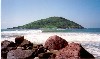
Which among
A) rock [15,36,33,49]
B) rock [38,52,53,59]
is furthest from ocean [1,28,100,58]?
rock [38,52,53,59]

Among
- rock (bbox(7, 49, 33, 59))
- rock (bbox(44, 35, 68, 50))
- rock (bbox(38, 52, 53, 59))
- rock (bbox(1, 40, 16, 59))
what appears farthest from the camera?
rock (bbox(44, 35, 68, 50))

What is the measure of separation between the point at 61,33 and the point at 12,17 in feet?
14.8

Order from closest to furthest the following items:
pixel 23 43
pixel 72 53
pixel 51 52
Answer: pixel 72 53 < pixel 51 52 < pixel 23 43

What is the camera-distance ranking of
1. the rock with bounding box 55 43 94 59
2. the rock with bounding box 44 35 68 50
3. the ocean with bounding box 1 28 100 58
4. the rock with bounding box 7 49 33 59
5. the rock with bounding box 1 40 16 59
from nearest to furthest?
the rock with bounding box 55 43 94 59 < the rock with bounding box 7 49 33 59 < the rock with bounding box 1 40 16 59 < the rock with bounding box 44 35 68 50 < the ocean with bounding box 1 28 100 58

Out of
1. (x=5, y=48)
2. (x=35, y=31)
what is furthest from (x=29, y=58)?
(x=35, y=31)

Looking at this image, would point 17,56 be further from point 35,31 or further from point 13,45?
point 35,31

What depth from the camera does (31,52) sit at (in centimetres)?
372

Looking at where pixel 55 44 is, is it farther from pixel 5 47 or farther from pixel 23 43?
pixel 5 47

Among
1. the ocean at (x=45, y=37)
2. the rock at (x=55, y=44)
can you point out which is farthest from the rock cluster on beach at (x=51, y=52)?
the ocean at (x=45, y=37)

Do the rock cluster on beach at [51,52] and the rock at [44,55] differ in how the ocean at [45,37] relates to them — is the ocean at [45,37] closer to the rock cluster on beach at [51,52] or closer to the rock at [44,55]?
the rock cluster on beach at [51,52]

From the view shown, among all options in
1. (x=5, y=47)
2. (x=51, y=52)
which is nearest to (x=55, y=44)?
(x=51, y=52)

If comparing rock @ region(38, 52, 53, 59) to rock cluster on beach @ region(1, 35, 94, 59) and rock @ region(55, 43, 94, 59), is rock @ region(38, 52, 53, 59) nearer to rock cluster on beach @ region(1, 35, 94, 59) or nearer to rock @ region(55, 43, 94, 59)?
rock cluster on beach @ region(1, 35, 94, 59)

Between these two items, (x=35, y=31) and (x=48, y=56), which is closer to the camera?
(x=48, y=56)

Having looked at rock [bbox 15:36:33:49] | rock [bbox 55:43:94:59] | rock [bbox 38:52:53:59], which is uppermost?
rock [bbox 15:36:33:49]
